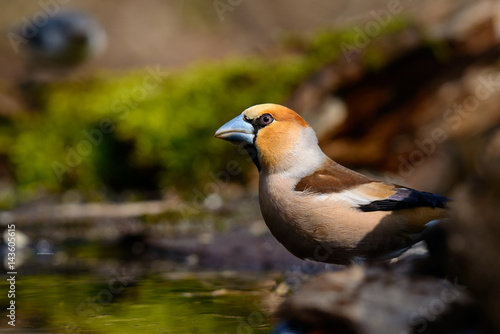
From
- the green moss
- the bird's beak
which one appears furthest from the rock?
the green moss

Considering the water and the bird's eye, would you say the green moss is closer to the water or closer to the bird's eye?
the water

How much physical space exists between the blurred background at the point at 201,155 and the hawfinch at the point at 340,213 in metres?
0.49

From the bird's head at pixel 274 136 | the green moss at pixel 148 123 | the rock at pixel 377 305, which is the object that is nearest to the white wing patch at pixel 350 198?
the bird's head at pixel 274 136

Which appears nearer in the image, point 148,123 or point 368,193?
point 368,193

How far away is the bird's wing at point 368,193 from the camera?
3750 mm

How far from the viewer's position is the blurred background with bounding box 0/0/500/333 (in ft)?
15.1

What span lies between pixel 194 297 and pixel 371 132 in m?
5.75

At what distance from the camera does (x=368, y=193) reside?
3809 mm

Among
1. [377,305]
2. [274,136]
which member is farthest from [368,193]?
[377,305]

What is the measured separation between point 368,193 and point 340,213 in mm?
223

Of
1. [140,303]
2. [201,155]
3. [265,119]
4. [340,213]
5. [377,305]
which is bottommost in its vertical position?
[140,303]

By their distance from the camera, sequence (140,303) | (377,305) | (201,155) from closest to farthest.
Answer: (377,305) → (140,303) → (201,155)

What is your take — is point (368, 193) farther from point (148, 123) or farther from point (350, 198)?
point (148, 123)

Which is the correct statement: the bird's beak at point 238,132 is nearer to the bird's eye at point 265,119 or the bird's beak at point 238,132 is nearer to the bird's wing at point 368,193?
the bird's eye at point 265,119
